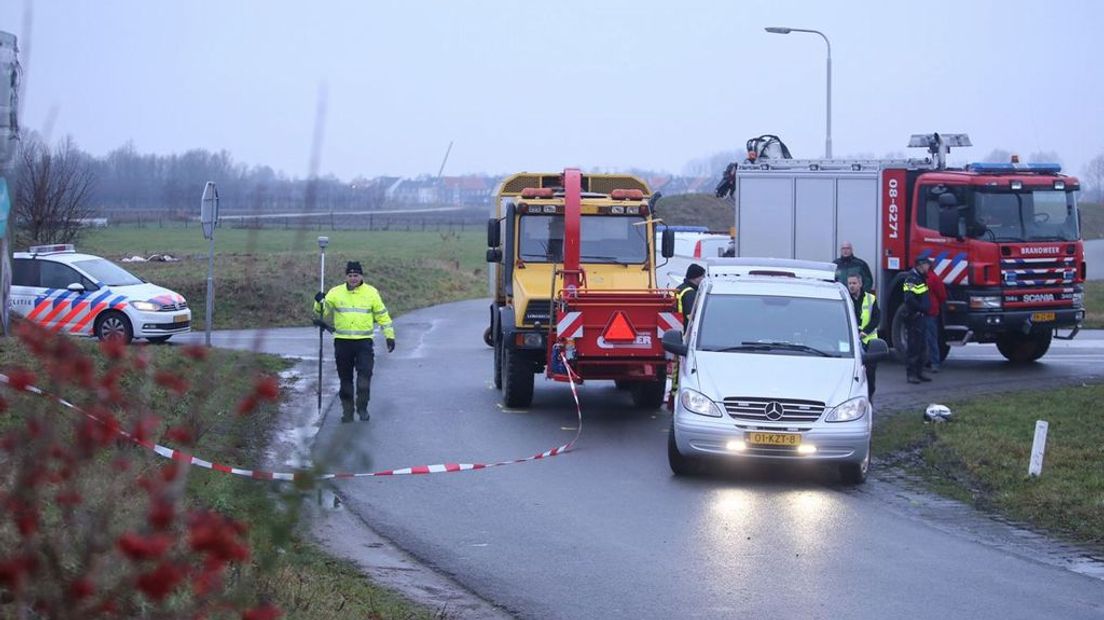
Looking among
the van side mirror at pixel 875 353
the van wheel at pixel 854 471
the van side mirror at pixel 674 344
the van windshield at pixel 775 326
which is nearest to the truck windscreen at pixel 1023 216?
the van windshield at pixel 775 326

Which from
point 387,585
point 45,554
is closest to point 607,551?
point 387,585

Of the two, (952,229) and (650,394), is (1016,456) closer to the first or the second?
(650,394)

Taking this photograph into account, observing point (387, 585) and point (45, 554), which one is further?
point (387, 585)

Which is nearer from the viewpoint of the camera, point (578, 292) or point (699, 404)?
point (699, 404)

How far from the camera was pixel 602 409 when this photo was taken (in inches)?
687

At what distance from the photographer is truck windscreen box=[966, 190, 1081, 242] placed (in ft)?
69.8

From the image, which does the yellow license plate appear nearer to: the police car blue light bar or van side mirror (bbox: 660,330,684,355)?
van side mirror (bbox: 660,330,684,355)

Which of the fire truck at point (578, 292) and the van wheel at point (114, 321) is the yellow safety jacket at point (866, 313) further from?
the van wheel at point (114, 321)

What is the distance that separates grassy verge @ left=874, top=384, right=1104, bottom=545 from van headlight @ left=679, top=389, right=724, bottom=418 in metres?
2.23

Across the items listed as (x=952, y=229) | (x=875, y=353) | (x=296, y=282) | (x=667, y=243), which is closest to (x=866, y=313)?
(x=667, y=243)

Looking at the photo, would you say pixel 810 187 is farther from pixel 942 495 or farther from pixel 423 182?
pixel 423 182

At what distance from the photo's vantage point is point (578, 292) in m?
15.8

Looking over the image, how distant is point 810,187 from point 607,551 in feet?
51.5

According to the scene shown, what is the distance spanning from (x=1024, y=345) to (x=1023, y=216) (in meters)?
2.58
